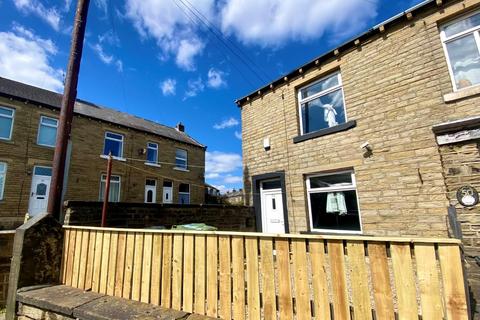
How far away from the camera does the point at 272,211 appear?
7906 mm

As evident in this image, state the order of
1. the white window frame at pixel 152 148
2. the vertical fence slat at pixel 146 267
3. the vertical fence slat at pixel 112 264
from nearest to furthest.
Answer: the vertical fence slat at pixel 146 267 < the vertical fence slat at pixel 112 264 < the white window frame at pixel 152 148

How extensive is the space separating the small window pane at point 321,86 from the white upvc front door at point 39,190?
13.0 metres

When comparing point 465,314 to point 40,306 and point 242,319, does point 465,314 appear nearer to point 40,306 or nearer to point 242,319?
point 242,319

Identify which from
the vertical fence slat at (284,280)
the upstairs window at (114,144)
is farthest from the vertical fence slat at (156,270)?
the upstairs window at (114,144)

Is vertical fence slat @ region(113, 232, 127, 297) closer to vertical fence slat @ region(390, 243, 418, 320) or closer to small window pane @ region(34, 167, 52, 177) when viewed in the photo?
vertical fence slat @ region(390, 243, 418, 320)

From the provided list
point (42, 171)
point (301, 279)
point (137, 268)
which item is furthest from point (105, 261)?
point (42, 171)

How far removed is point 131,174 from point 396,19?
1550cm

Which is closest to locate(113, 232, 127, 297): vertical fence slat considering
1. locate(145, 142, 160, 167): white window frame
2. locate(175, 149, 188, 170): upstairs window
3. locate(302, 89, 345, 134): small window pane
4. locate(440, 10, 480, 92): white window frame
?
locate(302, 89, 345, 134): small window pane

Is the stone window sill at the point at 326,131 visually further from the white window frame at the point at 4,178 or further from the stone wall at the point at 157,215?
the white window frame at the point at 4,178

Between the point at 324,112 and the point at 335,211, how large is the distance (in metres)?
2.82

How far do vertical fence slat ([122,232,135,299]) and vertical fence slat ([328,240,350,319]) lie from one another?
8.30 ft

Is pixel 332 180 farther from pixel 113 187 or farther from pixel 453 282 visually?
pixel 113 187

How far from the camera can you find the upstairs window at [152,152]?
1747 cm

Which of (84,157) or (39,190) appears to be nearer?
(39,190)
